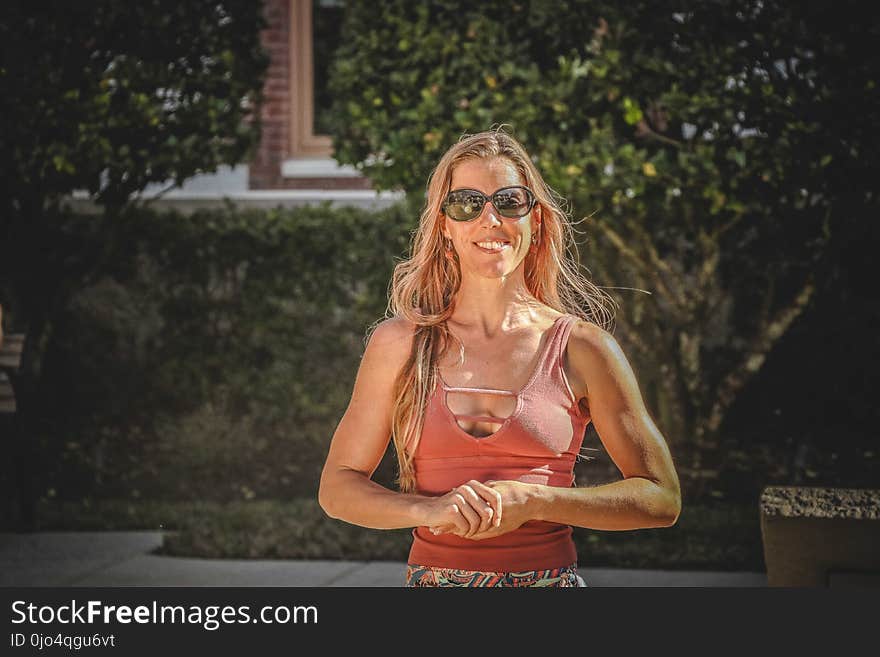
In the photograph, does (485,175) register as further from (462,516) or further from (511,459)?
(462,516)

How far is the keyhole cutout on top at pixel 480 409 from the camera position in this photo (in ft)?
7.20

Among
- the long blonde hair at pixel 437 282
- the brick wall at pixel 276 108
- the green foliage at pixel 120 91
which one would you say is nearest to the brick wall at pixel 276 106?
the brick wall at pixel 276 108

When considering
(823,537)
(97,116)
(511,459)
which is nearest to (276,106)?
(97,116)

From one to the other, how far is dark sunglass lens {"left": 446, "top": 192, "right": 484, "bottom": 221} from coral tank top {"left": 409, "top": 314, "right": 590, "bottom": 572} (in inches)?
11.4

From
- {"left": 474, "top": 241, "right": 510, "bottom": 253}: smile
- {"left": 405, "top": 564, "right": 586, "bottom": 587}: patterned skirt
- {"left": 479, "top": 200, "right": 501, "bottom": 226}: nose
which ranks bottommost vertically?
{"left": 405, "top": 564, "right": 586, "bottom": 587}: patterned skirt

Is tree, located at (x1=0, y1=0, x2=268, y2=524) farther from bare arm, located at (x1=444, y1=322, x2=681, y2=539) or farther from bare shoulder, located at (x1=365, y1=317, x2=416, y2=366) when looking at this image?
bare arm, located at (x1=444, y1=322, x2=681, y2=539)

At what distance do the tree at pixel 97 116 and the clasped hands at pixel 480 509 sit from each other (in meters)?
5.40

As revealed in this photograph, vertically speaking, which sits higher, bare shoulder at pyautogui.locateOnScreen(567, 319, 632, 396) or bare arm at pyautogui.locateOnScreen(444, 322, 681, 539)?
bare shoulder at pyautogui.locateOnScreen(567, 319, 632, 396)

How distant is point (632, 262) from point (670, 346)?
1.87 ft

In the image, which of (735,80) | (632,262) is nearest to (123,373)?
(632,262)

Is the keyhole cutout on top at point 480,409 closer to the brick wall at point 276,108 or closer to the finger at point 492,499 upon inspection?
the finger at point 492,499

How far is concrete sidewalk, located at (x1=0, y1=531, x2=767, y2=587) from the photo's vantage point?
558 centimetres

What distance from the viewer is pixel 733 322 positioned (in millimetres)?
7621

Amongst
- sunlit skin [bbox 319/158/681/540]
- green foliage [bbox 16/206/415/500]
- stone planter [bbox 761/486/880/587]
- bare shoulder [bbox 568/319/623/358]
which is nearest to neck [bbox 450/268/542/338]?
sunlit skin [bbox 319/158/681/540]
